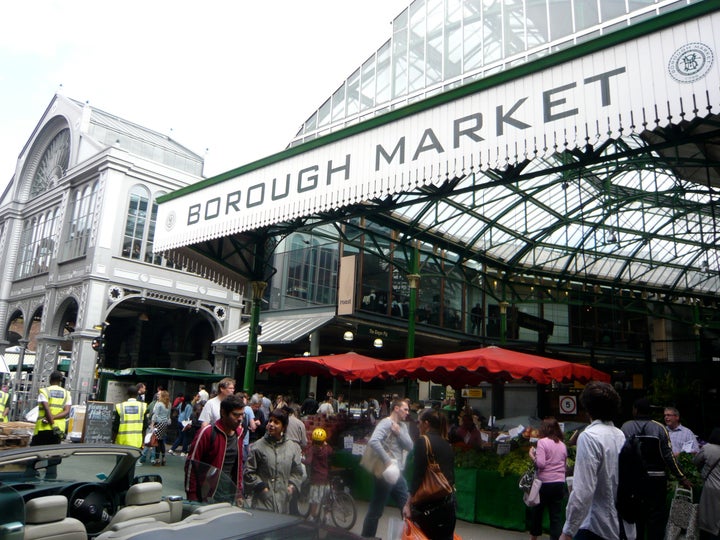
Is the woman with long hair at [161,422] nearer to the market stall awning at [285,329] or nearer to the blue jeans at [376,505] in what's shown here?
the market stall awning at [285,329]

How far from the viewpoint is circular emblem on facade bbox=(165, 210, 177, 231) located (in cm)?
1104

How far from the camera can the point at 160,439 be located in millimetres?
13492

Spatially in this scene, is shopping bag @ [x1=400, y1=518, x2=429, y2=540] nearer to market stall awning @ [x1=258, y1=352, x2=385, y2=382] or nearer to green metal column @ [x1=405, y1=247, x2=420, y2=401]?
market stall awning @ [x1=258, y1=352, x2=385, y2=382]

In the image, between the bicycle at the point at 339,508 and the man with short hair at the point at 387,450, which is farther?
the bicycle at the point at 339,508

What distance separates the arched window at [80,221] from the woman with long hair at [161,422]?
45.5 ft

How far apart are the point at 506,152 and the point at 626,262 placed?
19554 mm

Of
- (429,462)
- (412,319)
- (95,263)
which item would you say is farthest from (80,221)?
(429,462)

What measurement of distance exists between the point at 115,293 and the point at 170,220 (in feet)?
51.0

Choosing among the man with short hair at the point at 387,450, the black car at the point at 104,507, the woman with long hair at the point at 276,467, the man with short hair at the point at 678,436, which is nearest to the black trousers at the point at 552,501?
the man with short hair at the point at 387,450

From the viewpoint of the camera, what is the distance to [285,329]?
73.7ft

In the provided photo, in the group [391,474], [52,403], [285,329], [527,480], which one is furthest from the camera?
[285,329]

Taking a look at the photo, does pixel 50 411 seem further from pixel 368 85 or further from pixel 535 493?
pixel 368 85

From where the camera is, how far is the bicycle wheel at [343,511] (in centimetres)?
808

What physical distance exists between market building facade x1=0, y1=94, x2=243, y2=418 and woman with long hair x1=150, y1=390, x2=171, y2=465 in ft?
25.1
